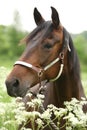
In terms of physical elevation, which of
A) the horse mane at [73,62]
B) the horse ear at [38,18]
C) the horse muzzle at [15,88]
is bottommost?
the horse muzzle at [15,88]

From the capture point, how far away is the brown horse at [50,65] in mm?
6199

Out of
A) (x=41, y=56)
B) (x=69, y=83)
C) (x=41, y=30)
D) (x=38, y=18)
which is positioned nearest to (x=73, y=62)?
(x=69, y=83)

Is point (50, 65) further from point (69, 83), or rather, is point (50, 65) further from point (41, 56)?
point (69, 83)

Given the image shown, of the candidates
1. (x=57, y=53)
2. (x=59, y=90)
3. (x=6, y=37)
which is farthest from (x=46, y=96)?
(x=6, y=37)

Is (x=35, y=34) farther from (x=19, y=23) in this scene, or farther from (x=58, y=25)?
(x=19, y=23)

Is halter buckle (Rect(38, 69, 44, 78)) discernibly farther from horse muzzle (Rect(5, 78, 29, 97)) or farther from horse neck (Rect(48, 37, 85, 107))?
horse neck (Rect(48, 37, 85, 107))

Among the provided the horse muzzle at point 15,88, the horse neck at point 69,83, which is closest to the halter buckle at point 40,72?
the horse muzzle at point 15,88

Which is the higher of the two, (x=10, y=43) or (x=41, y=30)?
(x=10, y=43)

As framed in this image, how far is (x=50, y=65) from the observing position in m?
6.52

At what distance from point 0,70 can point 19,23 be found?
327 ft

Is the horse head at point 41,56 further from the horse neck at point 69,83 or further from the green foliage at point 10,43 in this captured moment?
the green foliage at point 10,43

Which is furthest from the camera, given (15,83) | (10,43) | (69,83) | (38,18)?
(10,43)

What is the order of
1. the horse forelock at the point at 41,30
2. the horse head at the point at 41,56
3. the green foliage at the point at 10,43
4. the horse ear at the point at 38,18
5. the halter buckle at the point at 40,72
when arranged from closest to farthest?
the horse head at the point at 41,56 → the halter buckle at the point at 40,72 → the horse forelock at the point at 41,30 → the horse ear at the point at 38,18 → the green foliage at the point at 10,43

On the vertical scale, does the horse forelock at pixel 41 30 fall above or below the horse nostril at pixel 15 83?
above
